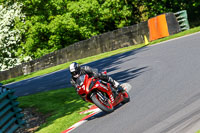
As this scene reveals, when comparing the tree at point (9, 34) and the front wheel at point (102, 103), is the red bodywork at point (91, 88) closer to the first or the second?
the front wheel at point (102, 103)

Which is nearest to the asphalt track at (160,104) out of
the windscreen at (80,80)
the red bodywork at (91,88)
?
the red bodywork at (91,88)

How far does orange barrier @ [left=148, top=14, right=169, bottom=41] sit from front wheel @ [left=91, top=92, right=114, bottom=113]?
1714cm

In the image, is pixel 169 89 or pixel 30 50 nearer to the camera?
pixel 169 89

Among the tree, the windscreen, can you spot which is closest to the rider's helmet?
the windscreen

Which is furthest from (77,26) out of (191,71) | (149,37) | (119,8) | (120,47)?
(191,71)

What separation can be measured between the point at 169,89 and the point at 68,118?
2.92m

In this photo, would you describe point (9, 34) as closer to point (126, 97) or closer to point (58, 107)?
point (58, 107)

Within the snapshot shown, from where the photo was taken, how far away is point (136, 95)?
1029 cm

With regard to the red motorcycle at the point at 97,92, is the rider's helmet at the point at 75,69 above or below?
above

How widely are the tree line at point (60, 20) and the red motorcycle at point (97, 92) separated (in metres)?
27.6

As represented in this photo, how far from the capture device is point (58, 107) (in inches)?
487

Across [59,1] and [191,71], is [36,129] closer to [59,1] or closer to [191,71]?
[191,71]

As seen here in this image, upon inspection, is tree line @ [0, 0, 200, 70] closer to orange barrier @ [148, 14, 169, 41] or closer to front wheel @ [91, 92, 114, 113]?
orange barrier @ [148, 14, 169, 41]

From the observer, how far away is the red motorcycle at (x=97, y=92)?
28.9 ft
